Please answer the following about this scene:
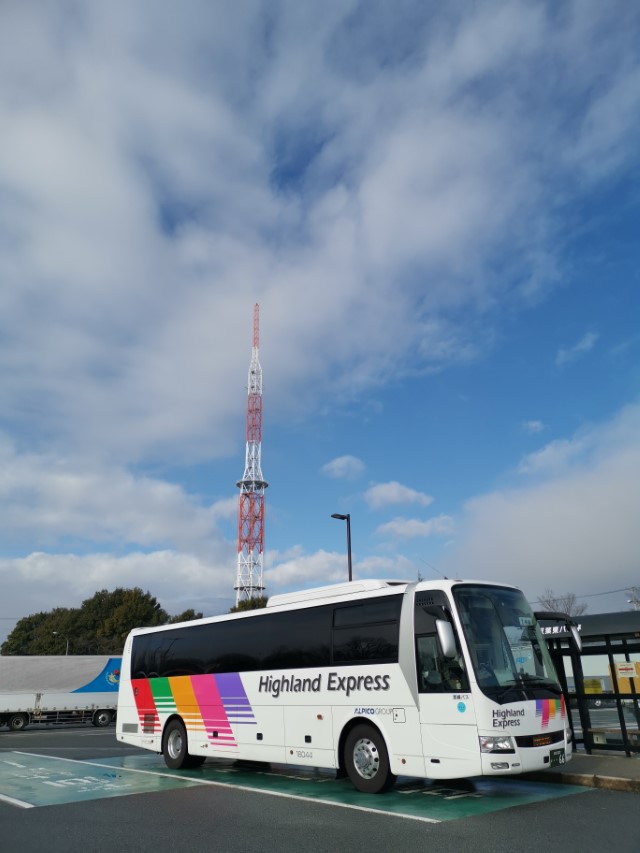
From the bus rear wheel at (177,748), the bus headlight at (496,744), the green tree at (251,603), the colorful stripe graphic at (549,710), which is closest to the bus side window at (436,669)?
the bus headlight at (496,744)

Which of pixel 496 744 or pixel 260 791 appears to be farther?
pixel 260 791

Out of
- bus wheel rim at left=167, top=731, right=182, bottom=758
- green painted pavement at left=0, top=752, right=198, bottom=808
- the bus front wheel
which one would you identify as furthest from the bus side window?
bus wheel rim at left=167, top=731, right=182, bottom=758

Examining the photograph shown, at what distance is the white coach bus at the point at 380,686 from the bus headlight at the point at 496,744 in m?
0.01

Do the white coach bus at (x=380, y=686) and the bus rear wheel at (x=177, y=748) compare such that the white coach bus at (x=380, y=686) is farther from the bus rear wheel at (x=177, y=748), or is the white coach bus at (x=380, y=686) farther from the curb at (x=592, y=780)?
the curb at (x=592, y=780)

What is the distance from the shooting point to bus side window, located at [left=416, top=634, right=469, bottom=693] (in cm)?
907

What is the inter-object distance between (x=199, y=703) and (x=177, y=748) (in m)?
1.37

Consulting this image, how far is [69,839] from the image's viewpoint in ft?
24.7

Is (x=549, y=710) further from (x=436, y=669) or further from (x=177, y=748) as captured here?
(x=177, y=748)

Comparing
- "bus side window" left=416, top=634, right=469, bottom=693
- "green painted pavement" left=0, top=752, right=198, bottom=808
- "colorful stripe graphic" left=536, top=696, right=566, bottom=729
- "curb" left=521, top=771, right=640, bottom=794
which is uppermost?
"bus side window" left=416, top=634, right=469, bottom=693

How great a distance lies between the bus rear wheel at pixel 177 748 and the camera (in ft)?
46.3

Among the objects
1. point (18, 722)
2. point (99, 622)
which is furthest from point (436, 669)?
point (99, 622)

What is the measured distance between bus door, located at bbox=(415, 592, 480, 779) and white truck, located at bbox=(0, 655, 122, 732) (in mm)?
28372

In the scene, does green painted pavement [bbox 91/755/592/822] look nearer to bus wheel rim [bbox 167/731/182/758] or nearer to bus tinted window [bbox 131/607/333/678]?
bus wheel rim [bbox 167/731/182/758]

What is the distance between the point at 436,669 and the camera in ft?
30.8
